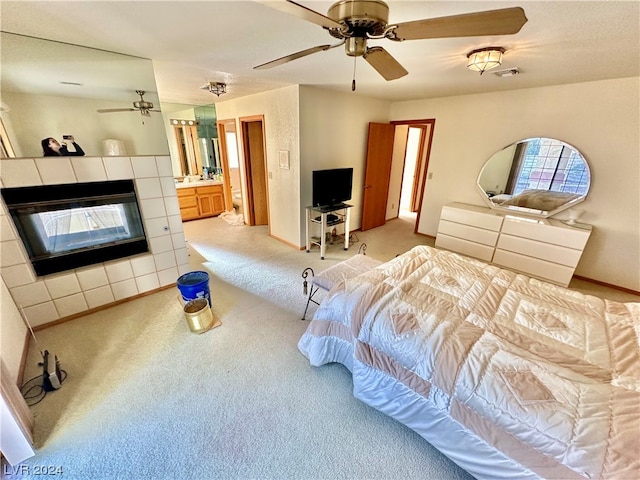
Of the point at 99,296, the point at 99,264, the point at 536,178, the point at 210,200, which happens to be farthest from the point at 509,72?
the point at 210,200

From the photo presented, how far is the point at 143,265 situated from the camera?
2.80 meters

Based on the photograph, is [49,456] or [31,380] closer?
[49,456]

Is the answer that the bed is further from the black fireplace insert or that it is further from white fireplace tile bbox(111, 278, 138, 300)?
the black fireplace insert

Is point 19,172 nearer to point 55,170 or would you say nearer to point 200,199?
point 55,170

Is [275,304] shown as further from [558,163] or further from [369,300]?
[558,163]

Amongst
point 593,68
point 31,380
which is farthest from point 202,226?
point 593,68

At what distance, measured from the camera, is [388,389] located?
1.51 meters

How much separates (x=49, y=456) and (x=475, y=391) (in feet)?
7.61

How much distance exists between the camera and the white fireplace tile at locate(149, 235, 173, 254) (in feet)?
9.25

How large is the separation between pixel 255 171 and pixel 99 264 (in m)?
2.97

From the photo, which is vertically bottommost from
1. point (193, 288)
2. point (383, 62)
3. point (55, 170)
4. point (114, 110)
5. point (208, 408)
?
point (208, 408)

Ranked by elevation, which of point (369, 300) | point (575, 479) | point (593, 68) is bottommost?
point (575, 479)

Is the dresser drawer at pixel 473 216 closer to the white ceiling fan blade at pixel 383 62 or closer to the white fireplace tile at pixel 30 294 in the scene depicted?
the white ceiling fan blade at pixel 383 62

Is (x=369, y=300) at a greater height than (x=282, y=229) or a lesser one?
greater
